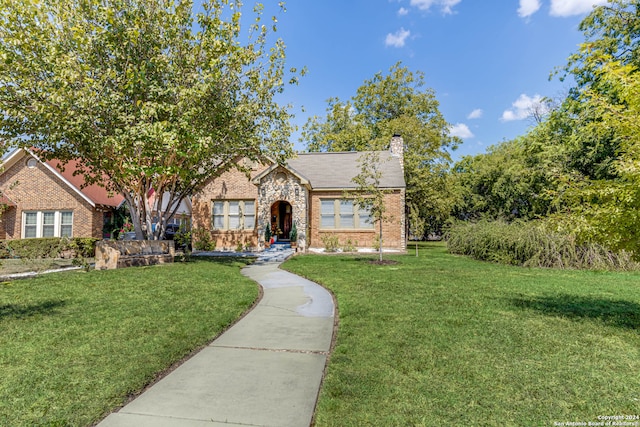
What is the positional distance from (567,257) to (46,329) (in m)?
15.6

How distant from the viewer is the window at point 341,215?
20234mm

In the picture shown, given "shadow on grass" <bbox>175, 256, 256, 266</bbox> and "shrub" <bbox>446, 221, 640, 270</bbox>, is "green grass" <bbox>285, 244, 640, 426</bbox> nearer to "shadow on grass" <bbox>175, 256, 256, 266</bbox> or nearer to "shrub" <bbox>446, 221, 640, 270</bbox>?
"shrub" <bbox>446, 221, 640, 270</bbox>

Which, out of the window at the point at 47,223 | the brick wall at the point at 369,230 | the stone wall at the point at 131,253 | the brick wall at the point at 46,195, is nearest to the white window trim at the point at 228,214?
the brick wall at the point at 369,230

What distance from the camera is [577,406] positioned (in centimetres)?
303

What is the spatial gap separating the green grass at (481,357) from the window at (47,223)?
18.7m

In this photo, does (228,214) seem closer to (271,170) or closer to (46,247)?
(271,170)

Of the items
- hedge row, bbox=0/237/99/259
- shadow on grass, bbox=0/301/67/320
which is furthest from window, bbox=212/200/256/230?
shadow on grass, bbox=0/301/67/320

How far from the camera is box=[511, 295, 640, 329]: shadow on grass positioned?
5.87 metres

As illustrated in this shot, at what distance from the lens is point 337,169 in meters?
22.1

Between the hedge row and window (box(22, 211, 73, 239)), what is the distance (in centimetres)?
241

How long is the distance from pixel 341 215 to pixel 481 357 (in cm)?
1641

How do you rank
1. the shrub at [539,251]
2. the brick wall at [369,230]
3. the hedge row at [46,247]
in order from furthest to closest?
the brick wall at [369,230] → the hedge row at [46,247] → the shrub at [539,251]

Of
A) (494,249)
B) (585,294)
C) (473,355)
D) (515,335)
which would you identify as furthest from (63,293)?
(494,249)

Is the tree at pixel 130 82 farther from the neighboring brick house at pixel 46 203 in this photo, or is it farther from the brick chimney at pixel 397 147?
the brick chimney at pixel 397 147
